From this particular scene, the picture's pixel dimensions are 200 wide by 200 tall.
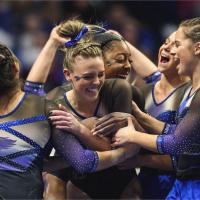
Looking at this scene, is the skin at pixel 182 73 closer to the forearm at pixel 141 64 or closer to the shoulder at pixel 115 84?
the shoulder at pixel 115 84

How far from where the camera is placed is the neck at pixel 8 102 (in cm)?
266

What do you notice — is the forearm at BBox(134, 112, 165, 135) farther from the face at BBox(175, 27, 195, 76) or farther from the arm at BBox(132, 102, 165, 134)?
the face at BBox(175, 27, 195, 76)

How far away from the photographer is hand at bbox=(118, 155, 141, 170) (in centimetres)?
294

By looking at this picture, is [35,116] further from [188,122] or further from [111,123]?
[188,122]

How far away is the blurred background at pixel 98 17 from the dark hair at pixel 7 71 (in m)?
3.39

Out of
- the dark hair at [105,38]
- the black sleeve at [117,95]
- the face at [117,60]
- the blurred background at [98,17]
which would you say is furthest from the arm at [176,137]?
the blurred background at [98,17]

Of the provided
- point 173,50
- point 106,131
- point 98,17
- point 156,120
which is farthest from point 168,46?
point 98,17

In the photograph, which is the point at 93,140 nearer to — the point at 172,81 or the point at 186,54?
the point at 186,54

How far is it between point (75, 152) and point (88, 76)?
367mm

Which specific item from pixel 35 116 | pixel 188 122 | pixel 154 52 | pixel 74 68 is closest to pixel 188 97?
pixel 188 122

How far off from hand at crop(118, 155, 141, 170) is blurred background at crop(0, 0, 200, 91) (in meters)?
3.16

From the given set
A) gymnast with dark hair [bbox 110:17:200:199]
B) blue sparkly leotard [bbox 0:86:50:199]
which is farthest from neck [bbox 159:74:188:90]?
blue sparkly leotard [bbox 0:86:50:199]

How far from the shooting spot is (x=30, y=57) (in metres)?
6.09

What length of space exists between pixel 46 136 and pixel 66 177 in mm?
395
